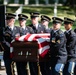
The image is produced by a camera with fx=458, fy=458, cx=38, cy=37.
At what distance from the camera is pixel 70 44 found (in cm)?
962

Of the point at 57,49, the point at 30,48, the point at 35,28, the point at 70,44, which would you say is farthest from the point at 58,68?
the point at 35,28

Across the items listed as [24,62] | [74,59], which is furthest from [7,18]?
[74,59]

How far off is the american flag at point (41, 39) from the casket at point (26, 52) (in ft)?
0.25

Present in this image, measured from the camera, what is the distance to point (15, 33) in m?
10.2

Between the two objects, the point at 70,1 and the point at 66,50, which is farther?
the point at 70,1

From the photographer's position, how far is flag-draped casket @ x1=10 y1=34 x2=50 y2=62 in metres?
9.58

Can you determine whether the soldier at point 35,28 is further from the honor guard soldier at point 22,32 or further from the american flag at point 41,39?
the american flag at point 41,39

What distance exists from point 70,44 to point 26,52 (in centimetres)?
94

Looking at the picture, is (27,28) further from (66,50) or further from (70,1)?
(70,1)

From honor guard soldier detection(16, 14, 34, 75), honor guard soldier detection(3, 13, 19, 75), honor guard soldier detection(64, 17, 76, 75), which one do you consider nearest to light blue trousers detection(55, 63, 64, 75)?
honor guard soldier detection(64, 17, 76, 75)

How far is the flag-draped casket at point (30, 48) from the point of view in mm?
9578

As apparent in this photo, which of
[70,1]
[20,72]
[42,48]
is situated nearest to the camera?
[42,48]

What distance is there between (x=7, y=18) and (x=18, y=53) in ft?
2.84

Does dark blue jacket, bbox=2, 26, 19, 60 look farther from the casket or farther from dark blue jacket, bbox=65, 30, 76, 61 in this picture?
dark blue jacket, bbox=65, 30, 76, 61
